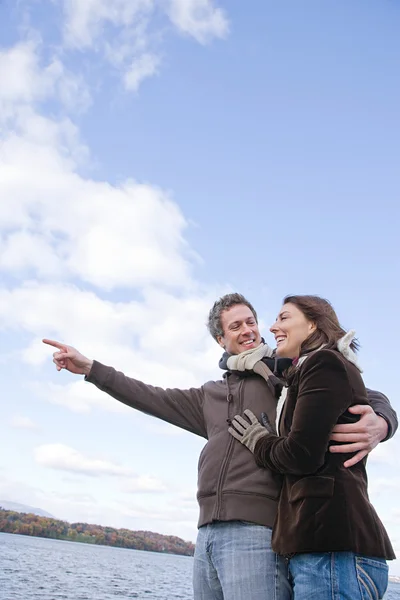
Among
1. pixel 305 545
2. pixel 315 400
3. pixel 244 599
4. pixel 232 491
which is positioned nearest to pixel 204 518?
pixel 232 491

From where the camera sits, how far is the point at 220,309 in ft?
15.9

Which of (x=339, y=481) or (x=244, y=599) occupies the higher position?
(x=339, y=481)

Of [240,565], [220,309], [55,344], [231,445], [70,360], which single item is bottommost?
[240,565]

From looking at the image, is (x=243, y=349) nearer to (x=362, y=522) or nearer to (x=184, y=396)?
(x=184, y=396)

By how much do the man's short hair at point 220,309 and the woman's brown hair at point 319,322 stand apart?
1.10 m

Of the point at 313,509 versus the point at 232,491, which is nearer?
the point at 313,509

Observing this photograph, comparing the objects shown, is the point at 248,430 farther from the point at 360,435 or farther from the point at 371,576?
the point at 371,576

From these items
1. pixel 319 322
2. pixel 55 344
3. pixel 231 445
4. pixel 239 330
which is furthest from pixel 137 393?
pixel 319 322

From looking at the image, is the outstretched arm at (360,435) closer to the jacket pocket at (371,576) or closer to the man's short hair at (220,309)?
the jacket pocket at (371,576)

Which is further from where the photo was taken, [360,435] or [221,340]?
[221,340]

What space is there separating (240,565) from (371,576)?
85cm

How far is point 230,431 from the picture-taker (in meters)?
3.83

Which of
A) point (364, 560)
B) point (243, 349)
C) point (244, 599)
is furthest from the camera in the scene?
point (243, 349)

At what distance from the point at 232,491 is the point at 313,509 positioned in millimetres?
816
